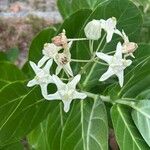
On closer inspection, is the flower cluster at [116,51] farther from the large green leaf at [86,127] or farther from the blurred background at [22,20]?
the blurred background at [22,20]

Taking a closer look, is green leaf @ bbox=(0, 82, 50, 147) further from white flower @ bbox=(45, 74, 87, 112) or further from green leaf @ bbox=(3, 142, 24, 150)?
green leaf @ bbox=(3, 142, 24, 150)

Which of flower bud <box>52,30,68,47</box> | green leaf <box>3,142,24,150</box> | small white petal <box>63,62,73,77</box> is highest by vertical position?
flower bud <box>52,30,68,47</box>

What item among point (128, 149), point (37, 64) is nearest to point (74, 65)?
point (37, 64)

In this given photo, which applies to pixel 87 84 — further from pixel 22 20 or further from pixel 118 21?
pixel 22 20

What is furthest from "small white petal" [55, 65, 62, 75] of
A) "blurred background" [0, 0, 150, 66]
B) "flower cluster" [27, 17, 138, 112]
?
"blurred background" [0, 0, 150, 66]

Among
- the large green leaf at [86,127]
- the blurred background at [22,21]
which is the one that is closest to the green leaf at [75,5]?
the large green leaf at [86,127]

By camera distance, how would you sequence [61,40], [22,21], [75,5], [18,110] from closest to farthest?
1. [61,40]
2. [18,110]
3. [75,5]
4. [22,21]

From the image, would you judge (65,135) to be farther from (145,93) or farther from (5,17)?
(5,17)

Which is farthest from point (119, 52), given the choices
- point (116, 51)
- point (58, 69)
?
point (58, 69)
